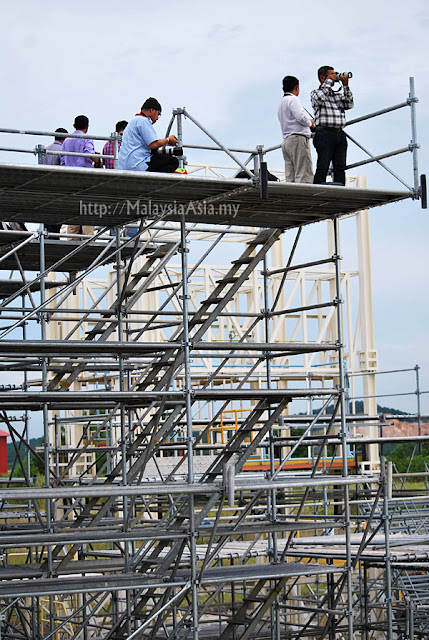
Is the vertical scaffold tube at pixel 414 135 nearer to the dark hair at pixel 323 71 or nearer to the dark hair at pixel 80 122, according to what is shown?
the dark hair at pixel 323 71

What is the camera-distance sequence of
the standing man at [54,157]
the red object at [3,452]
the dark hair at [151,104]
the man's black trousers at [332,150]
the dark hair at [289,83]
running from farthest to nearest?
1. the red object at [3,452]
2. the standing man at [54,157]
3. the dark hair at [289,83]
4. the man's black trousers at [332,150]
5. the dark hair at [151,104]

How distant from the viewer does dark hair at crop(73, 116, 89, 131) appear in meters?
17.0

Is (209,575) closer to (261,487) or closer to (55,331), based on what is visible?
(261,487)

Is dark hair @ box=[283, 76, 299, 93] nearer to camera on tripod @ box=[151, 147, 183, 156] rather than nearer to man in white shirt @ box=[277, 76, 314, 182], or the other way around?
man in white shirt @ box=[277, 76, 314, 182]

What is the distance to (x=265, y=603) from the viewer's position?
1329 cm

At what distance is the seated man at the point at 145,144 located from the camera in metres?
12.6

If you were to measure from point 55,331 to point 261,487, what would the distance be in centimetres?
1657

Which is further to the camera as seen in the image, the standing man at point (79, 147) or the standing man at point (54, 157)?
the standing man at point (54, 157)

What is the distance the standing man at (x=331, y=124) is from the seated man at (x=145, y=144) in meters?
2.01

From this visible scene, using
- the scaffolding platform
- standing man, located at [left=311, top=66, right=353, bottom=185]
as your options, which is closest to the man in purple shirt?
the scaffolding platform

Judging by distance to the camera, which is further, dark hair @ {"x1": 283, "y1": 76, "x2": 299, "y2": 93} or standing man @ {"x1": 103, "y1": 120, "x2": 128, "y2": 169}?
standing man @ {"x1": 103, "y1": 120, "x2": 128, "y2": 169}

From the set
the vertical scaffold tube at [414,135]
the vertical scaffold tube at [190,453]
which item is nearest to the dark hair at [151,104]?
the vertical scaffold tube at [190,453]

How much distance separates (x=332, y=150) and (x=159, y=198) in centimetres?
267

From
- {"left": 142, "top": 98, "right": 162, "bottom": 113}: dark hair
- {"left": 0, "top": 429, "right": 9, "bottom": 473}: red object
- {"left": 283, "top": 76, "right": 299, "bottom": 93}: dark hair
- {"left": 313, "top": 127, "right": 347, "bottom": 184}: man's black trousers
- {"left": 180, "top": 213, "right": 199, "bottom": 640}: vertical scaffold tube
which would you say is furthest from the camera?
{"left": 0, "top": 429, "right": 9, "bottom": 473}: red object
